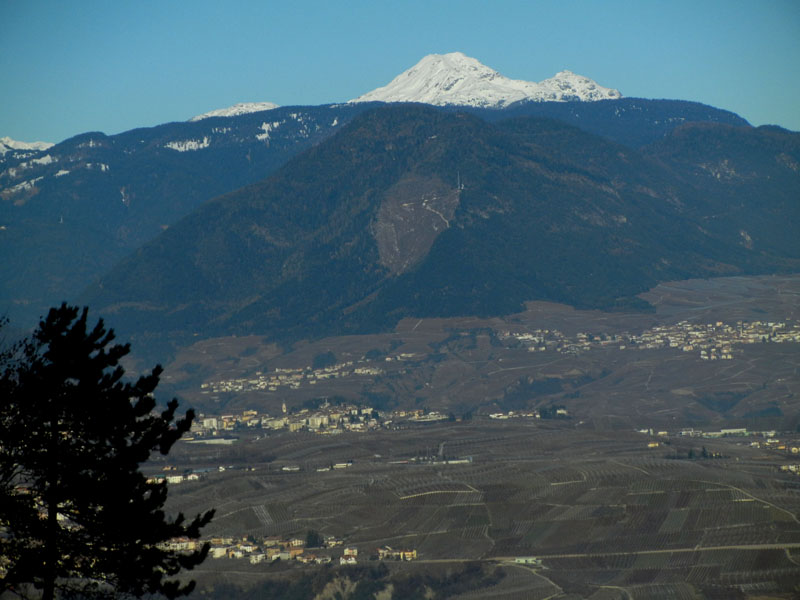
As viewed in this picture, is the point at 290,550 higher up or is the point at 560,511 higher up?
the point at 290,550

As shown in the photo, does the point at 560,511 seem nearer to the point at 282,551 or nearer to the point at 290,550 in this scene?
the point at 290,550

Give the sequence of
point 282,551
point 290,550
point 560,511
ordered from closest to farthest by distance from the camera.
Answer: point 282,551 → point 290,550 → point 560,511

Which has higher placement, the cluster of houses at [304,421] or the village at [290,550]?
the cluster of houses at [304,421]

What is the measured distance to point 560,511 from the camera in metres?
115

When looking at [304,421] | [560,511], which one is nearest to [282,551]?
[560,511]

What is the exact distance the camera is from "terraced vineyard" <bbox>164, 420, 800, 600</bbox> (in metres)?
97.0

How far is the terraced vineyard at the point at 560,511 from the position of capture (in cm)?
9700

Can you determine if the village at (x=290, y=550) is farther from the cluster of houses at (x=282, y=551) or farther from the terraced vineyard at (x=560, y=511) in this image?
the terraced vineyard at (x=560, y=511)

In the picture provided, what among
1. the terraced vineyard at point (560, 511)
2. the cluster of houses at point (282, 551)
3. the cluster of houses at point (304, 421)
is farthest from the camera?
the cluster of houses at point (304, 421)

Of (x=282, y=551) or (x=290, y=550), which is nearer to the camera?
(x=282, y=551)

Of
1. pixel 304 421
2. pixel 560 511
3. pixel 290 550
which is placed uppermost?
pixel 304 421

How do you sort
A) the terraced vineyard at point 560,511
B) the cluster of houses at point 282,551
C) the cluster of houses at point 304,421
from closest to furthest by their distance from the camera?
the terraced vineyard at point 560,511
the cluster of houses at point 282,551
the cluster of houses at point 304,421

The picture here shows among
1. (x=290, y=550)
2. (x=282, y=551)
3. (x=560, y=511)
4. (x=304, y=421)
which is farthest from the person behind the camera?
(x=304, y=421)

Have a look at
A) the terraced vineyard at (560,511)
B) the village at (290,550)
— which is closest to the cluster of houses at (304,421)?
the terraced vineyard at (560,511)
